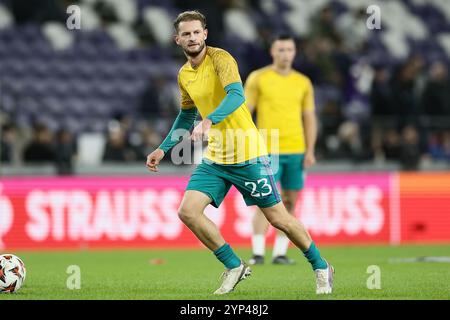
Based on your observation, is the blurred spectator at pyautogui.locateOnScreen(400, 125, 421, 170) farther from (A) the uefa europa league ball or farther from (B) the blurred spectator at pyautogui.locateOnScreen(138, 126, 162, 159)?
(A) the uefa europa league ball

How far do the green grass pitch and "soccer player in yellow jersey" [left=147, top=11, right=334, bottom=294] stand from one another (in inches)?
12.5

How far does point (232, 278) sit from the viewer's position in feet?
27.3

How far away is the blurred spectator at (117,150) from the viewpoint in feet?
54.2

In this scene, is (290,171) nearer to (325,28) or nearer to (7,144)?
(7,144)

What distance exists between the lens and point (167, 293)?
27.6 feet

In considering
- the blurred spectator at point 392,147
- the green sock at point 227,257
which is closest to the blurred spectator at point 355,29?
the blurred spectator at point 392,147

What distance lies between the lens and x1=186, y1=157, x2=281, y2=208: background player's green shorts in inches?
323

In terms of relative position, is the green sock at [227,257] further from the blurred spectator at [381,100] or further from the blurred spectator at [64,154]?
the blurred spectator at [381,100]

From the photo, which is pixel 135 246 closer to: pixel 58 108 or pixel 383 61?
pixel 58 108

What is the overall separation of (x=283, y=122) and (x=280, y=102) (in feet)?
0.74

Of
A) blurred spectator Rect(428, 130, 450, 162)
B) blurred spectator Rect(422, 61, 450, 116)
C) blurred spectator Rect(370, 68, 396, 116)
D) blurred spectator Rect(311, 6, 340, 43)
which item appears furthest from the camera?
blurred spectator Rect(311, 6, 340, 43)

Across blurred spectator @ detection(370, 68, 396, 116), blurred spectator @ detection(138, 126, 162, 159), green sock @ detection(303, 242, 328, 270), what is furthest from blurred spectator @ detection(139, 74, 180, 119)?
green sock @ detection(303, 242, 328, 270)

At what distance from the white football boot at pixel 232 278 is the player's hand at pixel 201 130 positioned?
4.45 feet
